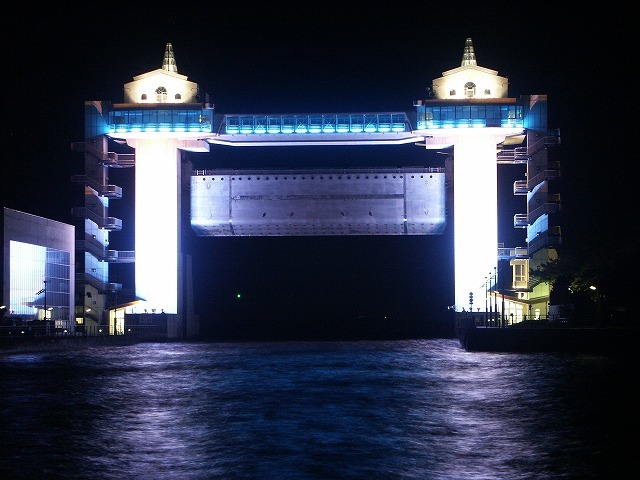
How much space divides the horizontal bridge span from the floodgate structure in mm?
74

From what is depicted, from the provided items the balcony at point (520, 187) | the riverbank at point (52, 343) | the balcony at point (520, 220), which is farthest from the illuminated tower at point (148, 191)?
the balcony at point (520, 220)

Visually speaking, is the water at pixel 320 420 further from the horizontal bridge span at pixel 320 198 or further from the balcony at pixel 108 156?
the balcony at pixel 108 156

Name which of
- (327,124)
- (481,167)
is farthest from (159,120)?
(481,167)

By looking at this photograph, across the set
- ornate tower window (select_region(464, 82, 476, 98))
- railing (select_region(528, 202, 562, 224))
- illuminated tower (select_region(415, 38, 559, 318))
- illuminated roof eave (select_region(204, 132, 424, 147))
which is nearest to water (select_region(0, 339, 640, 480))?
railing (select_region(528, 202, 562, 224))

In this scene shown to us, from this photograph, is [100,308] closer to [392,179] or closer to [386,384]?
[392,179]

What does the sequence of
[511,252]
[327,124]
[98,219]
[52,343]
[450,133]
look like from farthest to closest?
[511,252] → [98,219] → [327,124] → [450,133] → [52,343]

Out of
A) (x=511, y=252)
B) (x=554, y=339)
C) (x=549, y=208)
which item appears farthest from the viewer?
(x=511, y=252)

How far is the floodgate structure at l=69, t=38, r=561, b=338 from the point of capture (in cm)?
6875

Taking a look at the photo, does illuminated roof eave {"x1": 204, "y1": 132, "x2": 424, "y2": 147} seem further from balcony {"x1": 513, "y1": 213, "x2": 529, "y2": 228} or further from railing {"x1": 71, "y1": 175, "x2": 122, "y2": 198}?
balcony {"x1": 513, "y1": 213, "x2": 529, "y2": 228}

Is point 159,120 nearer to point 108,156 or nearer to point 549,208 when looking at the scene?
point 108,156

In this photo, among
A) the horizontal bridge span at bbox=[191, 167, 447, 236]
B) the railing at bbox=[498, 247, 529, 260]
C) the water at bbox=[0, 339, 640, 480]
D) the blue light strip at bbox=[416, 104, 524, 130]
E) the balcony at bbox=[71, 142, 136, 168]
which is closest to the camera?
the water at bbox=[0, 339, 640, 480]

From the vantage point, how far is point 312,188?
7056cm

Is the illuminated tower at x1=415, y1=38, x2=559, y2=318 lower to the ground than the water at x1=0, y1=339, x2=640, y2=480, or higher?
higher

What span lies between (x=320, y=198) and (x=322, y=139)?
14.3ft
